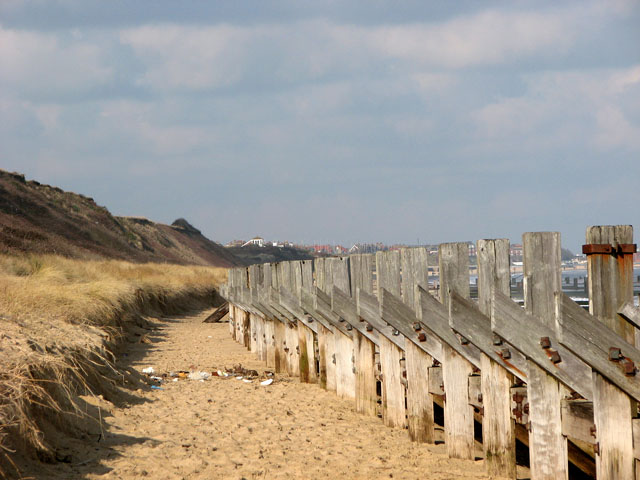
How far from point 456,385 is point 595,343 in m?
2.26

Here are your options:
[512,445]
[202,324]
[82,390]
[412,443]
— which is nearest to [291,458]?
[412,443]

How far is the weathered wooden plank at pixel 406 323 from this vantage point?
5.89 meters

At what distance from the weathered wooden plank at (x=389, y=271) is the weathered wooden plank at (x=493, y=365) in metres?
1.50

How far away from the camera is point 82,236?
5556 centimetres

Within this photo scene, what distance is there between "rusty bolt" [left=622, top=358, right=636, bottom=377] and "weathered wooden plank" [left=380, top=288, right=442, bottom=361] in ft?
7.95

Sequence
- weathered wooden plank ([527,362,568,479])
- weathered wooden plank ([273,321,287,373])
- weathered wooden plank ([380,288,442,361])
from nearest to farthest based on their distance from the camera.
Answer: weathered wooden plank ([527,362,568,479]) → weathered wooden plank ([380,288,442,361]) → weathered wooden plank ([273,321,287,373])

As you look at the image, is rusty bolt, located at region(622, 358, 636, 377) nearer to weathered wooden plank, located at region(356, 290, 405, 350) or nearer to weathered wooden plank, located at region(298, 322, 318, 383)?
weathered wooden plank, located at region(356, 290, 405, 350)

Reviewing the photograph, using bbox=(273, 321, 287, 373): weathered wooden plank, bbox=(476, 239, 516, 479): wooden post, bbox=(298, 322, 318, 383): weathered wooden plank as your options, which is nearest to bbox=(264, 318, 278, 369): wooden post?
bbox=(273, 321, 287, 373): weathered wooden plank

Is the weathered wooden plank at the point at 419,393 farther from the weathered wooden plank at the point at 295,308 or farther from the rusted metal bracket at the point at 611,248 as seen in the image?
the weathered wooden plank at the point at 295,308

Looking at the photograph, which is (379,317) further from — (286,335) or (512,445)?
(286,335)

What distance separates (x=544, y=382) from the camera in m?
4.15

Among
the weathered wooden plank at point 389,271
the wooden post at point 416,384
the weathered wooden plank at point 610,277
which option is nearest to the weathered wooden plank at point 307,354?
the weathered wooden plank at point 389,271

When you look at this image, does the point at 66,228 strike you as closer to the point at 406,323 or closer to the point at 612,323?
the point at 406,323

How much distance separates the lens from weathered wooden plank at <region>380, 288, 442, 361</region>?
589cm
